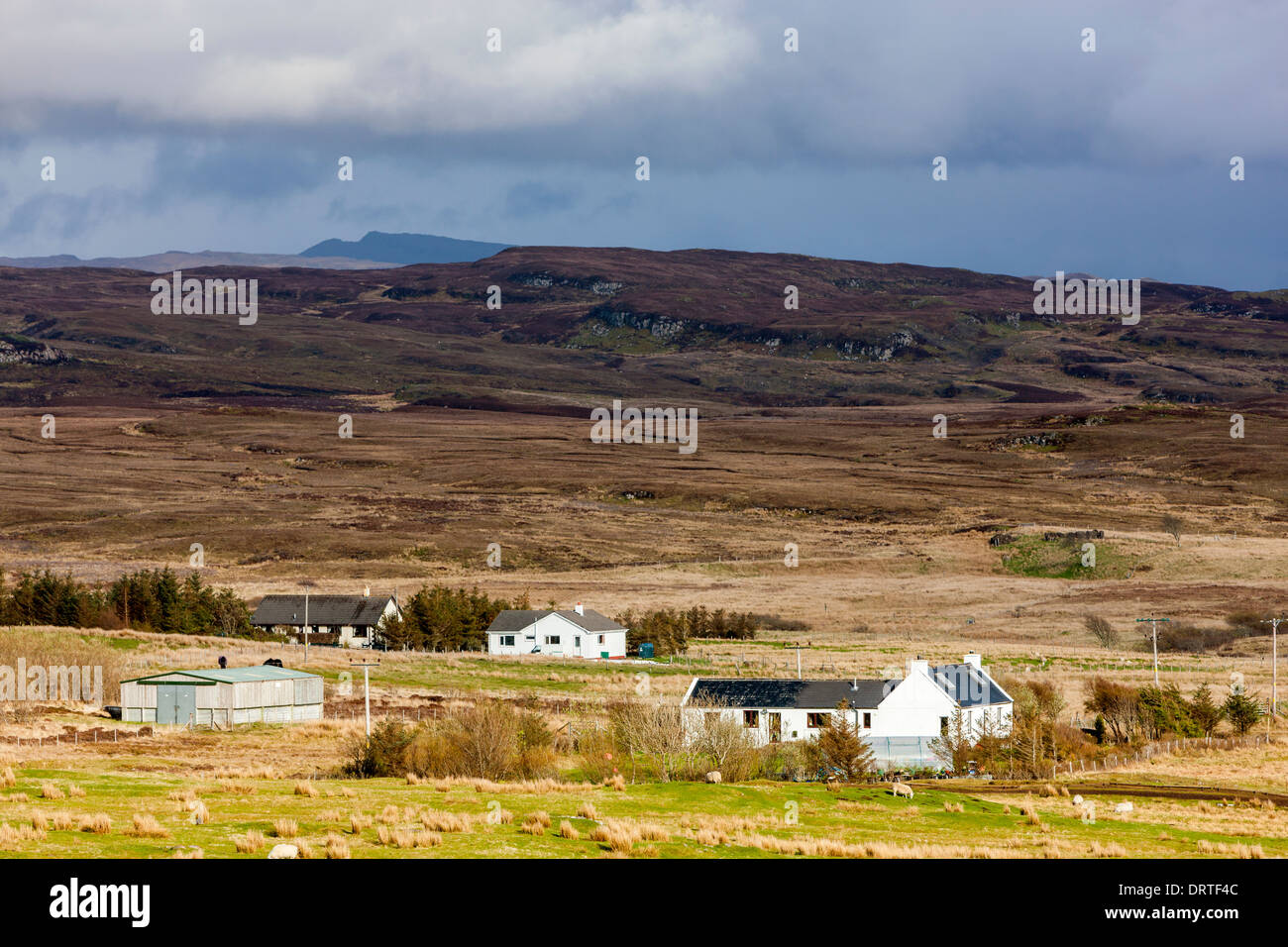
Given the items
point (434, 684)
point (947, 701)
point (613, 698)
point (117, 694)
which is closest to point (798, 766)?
point (947, 701)

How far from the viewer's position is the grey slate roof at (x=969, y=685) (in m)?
54.1

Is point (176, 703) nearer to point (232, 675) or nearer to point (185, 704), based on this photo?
point (185, 704)

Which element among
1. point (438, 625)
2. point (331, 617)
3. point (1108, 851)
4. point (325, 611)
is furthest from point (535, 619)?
point (1108, 851)

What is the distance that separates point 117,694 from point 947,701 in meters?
35.7

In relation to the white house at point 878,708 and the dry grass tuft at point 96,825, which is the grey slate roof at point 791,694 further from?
the dry grass tuft at point 96,825

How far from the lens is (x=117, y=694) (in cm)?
6147

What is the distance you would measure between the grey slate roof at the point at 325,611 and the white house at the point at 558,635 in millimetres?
10157

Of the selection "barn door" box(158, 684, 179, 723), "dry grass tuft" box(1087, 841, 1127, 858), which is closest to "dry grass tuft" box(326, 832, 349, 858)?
"dry grass tuft" box(1087, 841, 1127, 858)

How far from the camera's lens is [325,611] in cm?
9400

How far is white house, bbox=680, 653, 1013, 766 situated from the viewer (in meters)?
51.4

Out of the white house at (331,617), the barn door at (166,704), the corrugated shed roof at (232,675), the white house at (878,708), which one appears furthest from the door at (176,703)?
the white house at (331,617)

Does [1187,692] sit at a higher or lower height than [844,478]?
lower

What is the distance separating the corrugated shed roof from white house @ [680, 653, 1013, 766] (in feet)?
58.3
